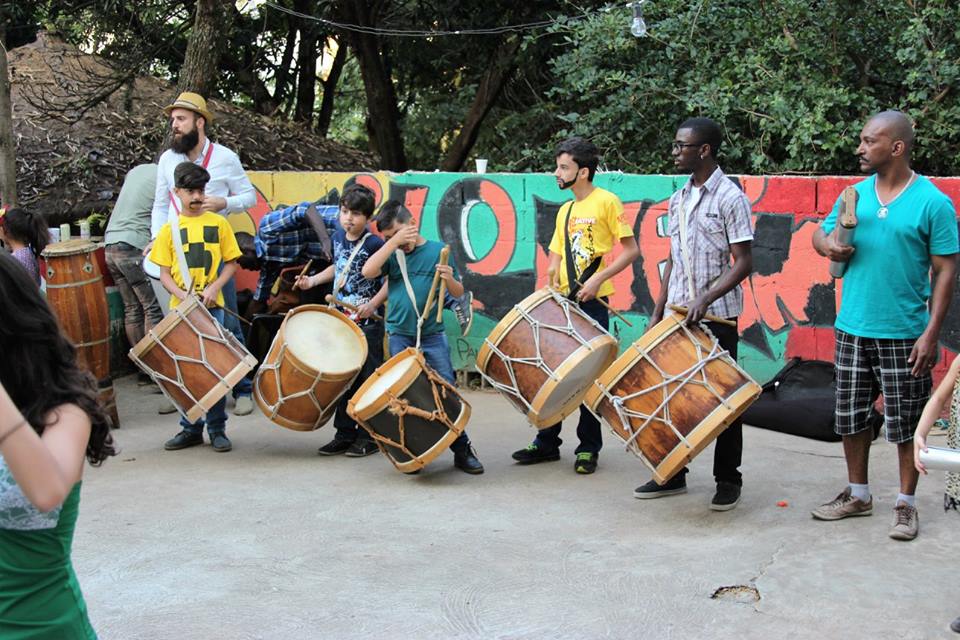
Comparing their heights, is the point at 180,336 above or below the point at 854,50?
below

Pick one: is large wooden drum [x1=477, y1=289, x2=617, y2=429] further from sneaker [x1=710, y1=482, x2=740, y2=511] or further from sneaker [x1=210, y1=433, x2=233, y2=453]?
sneaker [x1=210, y1=433, x2=233, y2=453]

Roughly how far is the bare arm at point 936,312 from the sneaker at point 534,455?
2368mm

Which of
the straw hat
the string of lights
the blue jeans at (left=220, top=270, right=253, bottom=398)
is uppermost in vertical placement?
the string of lights

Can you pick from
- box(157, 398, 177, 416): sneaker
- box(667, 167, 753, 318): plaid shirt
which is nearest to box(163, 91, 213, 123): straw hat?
box(157, 398, 177, 416): sneaker

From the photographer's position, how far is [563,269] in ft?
20.3

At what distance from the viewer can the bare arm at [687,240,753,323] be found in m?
5.24

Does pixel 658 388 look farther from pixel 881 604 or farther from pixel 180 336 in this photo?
pixel 180 336

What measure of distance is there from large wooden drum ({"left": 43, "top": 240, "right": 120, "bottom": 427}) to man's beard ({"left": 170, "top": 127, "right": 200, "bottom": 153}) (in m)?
0.90

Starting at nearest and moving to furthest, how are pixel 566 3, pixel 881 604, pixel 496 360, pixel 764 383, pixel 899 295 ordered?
pixel 881 604, pixel 899 295, pixel 496 360, pixel 764 383, pixel 566 3

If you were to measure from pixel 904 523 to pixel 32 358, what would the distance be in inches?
157

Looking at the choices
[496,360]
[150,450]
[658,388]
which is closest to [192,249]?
[150,450]

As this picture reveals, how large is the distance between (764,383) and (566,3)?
239 inches

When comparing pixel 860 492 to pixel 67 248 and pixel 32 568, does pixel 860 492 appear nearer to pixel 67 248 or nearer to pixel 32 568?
pixel 32 568

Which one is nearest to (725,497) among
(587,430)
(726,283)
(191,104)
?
(587,430)
